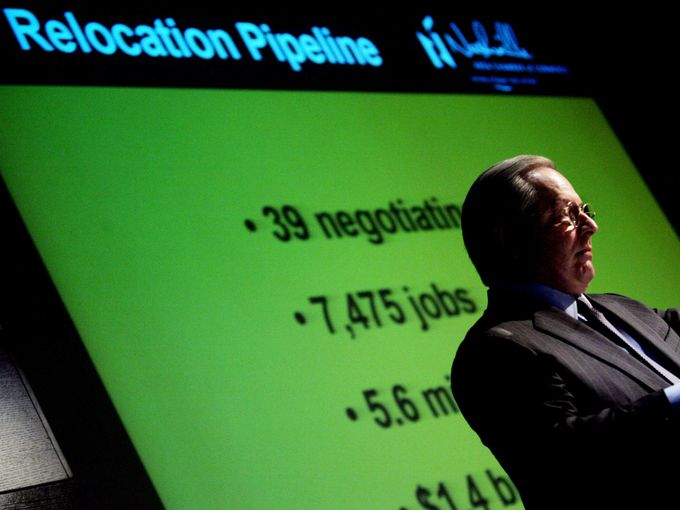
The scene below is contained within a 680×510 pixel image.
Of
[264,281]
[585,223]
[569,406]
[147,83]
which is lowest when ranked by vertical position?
[569,406]

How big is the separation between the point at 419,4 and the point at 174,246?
1.83 metres

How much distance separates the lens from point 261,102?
11.7ft

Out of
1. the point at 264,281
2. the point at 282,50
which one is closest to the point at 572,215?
the point at 264,281

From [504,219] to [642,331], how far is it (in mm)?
352

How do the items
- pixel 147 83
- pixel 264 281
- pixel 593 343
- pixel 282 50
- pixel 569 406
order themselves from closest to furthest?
pixel 569 406, pixel 593 343, pixel 264 281, pixel 147 83, pixel 282 50

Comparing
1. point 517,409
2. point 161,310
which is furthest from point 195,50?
point 517,409

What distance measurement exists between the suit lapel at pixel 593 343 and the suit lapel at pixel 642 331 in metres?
0.08

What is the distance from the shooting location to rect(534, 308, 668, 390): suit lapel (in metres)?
1.64

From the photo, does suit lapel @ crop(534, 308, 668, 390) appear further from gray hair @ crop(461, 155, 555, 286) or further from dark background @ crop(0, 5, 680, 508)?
dark background @ crop(0, 5, 680, 508)

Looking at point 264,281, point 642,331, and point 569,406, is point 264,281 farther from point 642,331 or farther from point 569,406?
point 569,406

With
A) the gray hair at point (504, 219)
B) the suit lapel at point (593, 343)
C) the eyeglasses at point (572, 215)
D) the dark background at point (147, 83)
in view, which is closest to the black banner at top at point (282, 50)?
the dark background at point (147, 83)

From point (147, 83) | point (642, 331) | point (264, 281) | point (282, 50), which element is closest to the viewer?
point (642, 331)

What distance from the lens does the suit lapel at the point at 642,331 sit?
1.74 m

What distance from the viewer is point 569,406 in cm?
157
